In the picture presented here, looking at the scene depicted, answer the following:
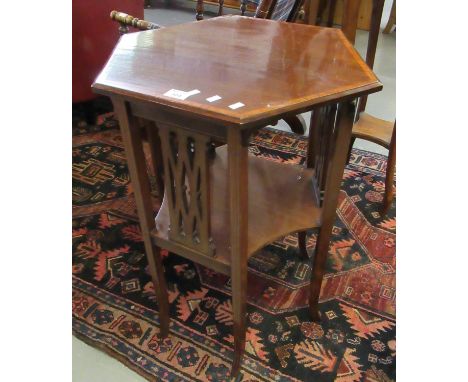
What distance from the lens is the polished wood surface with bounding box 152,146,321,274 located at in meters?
1.13

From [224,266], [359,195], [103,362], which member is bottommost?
[103,362]

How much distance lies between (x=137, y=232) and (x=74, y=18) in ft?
4.22

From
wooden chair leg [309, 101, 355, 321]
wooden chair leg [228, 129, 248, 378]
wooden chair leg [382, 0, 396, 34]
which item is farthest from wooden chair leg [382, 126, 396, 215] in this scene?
wooden chair leg [382, 0, 396, 34]

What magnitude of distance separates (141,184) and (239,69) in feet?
1.29

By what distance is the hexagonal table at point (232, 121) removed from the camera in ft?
2.76

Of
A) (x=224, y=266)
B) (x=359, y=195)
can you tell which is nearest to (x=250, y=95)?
(x=224, y=266)

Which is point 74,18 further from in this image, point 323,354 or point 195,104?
point 323,354

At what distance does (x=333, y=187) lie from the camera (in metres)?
1.09

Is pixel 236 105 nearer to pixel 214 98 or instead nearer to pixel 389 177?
pixel 214 98

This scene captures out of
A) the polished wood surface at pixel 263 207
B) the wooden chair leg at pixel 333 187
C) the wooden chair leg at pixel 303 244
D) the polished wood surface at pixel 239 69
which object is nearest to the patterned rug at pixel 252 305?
the wooden chair leg at pixel 303 244

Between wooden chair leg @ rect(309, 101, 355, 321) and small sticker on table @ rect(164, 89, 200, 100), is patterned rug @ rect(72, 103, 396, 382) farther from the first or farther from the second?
small sticker on table @ rect(164, 89, 200, 100)

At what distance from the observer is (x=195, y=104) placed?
2.65ft

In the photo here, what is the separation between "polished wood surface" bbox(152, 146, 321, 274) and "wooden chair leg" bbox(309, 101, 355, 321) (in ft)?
0.16

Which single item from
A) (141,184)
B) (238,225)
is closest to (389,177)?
(238,225)
